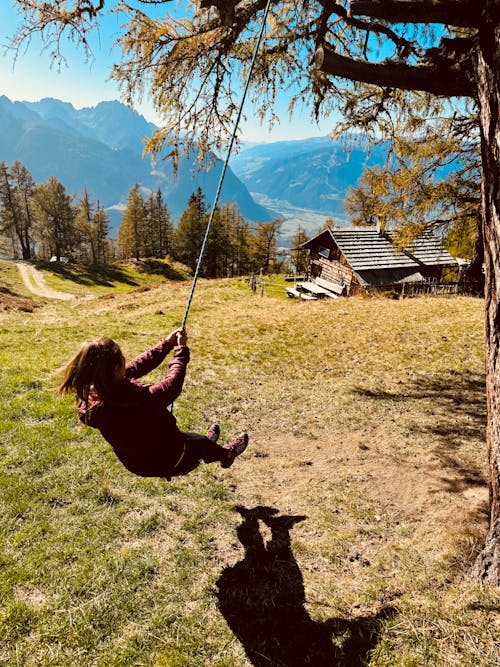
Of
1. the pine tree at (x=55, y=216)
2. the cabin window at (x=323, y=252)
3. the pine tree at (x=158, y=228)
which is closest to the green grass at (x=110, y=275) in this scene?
the pine tree at (x=55, y=216)

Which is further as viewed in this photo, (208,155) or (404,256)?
(404,256)

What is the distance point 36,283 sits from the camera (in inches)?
1971

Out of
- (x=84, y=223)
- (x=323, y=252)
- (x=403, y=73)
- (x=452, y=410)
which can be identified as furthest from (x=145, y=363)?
(x=84, y=223)

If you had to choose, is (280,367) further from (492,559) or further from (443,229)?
(443,229)

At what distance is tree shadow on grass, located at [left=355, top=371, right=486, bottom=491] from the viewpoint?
5.96m

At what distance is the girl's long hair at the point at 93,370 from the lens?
10.9ft

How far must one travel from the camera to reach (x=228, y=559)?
434cm

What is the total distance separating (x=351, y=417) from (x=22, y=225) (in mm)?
74611

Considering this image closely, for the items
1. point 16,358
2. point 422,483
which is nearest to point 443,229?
point 422,483

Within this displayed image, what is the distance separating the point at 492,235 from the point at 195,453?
3.49m

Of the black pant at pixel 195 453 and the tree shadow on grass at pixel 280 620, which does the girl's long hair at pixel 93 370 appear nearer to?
the black pant at pixel 195 453

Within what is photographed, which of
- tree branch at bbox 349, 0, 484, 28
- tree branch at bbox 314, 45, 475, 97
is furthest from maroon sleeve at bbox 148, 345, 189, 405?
tree branch at bbox 349, 0, 484, 28

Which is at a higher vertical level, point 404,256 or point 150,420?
point 404,256

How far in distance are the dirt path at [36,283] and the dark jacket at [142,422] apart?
40.9 meters
